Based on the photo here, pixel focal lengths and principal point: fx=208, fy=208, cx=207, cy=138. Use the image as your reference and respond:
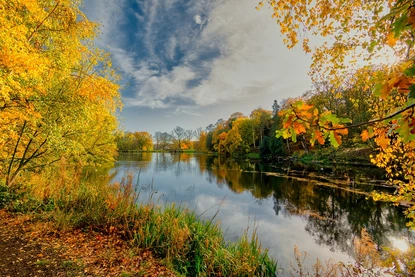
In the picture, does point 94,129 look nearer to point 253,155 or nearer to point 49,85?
point 49,85

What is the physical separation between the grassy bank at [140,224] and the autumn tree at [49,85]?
4.43 feet

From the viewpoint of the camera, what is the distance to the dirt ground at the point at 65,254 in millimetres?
3479

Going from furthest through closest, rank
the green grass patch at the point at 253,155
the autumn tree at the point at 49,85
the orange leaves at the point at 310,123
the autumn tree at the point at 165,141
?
the autumn tree at the point at 165,141
the green grass patch at the point at 253,155
the autumn tree at the point at 49,85
the orange leaves at the point at 310,123

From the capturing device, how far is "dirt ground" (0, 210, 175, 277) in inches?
137

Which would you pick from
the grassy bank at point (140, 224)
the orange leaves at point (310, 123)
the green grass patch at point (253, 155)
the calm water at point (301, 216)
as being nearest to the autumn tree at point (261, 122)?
the green grass patch at point (253, 155)

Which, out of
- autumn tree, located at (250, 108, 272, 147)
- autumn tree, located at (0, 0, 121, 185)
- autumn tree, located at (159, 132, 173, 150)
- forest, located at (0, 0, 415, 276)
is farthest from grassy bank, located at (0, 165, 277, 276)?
autumn tree, located at (159, 132, 173, 150)

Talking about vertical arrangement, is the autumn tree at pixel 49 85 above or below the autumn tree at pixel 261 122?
below

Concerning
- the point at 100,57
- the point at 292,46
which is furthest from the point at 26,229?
the point at 292,46

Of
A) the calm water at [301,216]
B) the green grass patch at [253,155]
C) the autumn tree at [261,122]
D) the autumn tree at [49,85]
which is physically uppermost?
the autumn tree at [261,122]

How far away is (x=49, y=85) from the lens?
5668mm

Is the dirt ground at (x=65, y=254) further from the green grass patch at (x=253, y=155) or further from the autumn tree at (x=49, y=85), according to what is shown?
the green grass patch at (x=253, y=155)

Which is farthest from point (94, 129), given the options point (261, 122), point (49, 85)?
point (261, 122)

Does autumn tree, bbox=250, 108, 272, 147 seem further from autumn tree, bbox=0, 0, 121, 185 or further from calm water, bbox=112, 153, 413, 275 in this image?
autumn tree, bbox=0, 0, 121, 185

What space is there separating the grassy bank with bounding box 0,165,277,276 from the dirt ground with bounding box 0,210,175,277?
11.2 inches
